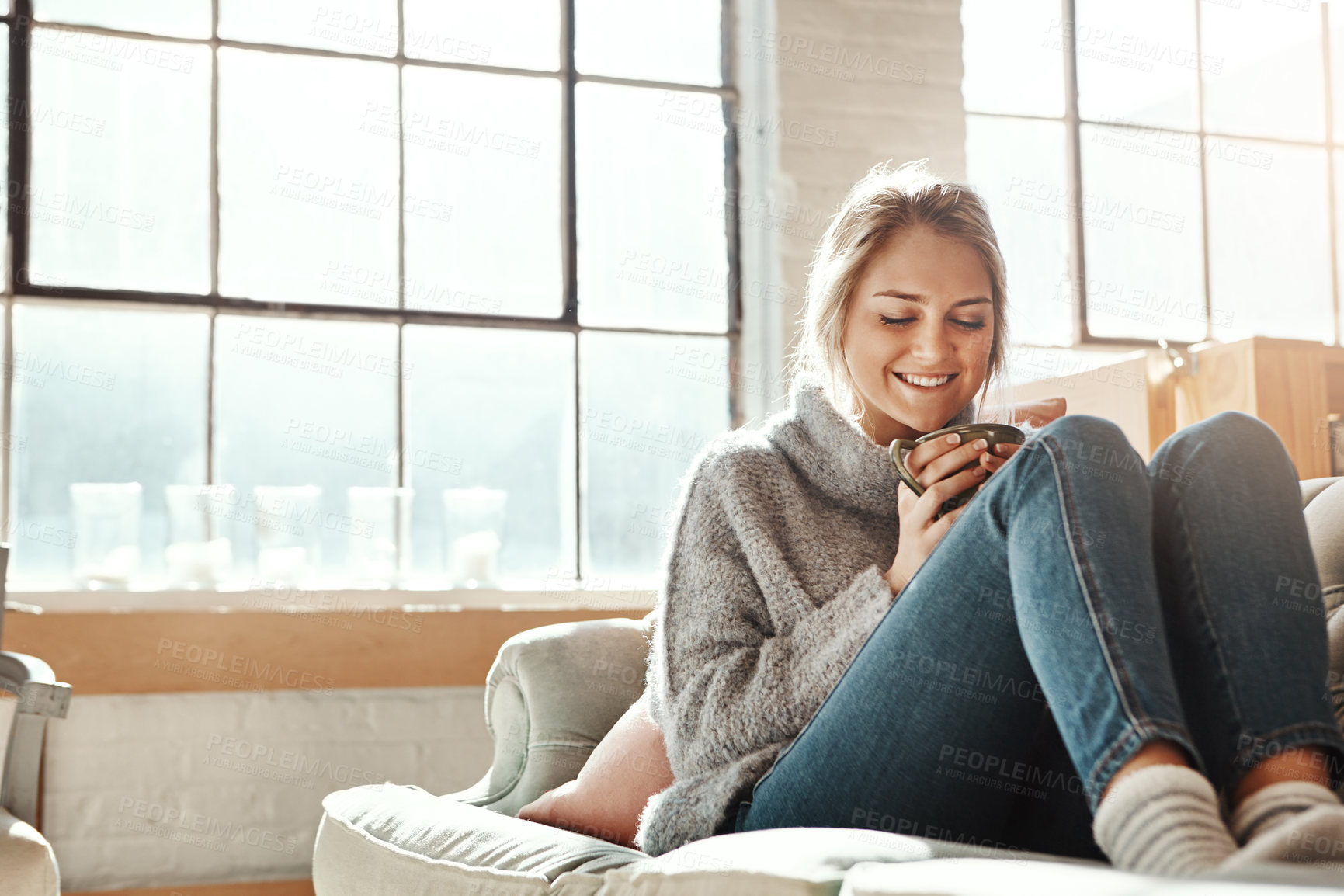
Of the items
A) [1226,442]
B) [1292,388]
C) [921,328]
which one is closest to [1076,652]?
[1226,442]

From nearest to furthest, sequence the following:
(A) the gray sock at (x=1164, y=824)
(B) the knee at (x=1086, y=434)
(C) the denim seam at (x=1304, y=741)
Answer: (A) the gray sock at (x=1164, y=824) < (C) the denim seam at (x=1304, y=741) < (B) the knee at (x=1086, y=434)

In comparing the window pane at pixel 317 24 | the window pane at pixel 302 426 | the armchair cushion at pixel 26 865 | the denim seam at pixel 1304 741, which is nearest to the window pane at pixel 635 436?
the window pane at pixel 302 426

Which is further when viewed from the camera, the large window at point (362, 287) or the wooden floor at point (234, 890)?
the large window at point (362, 287)

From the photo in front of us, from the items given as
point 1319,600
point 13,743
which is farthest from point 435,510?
point 1319,600

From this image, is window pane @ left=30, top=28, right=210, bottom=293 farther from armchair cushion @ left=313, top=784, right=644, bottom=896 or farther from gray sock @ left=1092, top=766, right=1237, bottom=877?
gray sock @ left=1092, top=766, right=1237, bottom=877

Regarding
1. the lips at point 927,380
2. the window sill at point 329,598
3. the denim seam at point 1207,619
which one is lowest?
the window sill at point 329,598

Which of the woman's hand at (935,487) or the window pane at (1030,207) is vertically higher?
the window pane at (1030,207)

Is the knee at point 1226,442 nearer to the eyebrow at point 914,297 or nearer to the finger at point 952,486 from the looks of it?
the finger at point 952,486

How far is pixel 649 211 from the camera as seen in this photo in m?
2.89

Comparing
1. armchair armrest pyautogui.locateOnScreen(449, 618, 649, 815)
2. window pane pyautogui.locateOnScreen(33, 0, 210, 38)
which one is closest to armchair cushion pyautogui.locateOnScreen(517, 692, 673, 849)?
armchair armrest pyautogui.locateOnScreen(449, 618, 649, 815)

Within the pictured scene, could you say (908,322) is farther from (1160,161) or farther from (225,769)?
(1160,161)

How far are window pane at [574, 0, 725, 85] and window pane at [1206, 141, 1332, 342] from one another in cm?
137

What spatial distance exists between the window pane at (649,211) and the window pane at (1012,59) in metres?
0.75

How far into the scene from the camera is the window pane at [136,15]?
248cm
